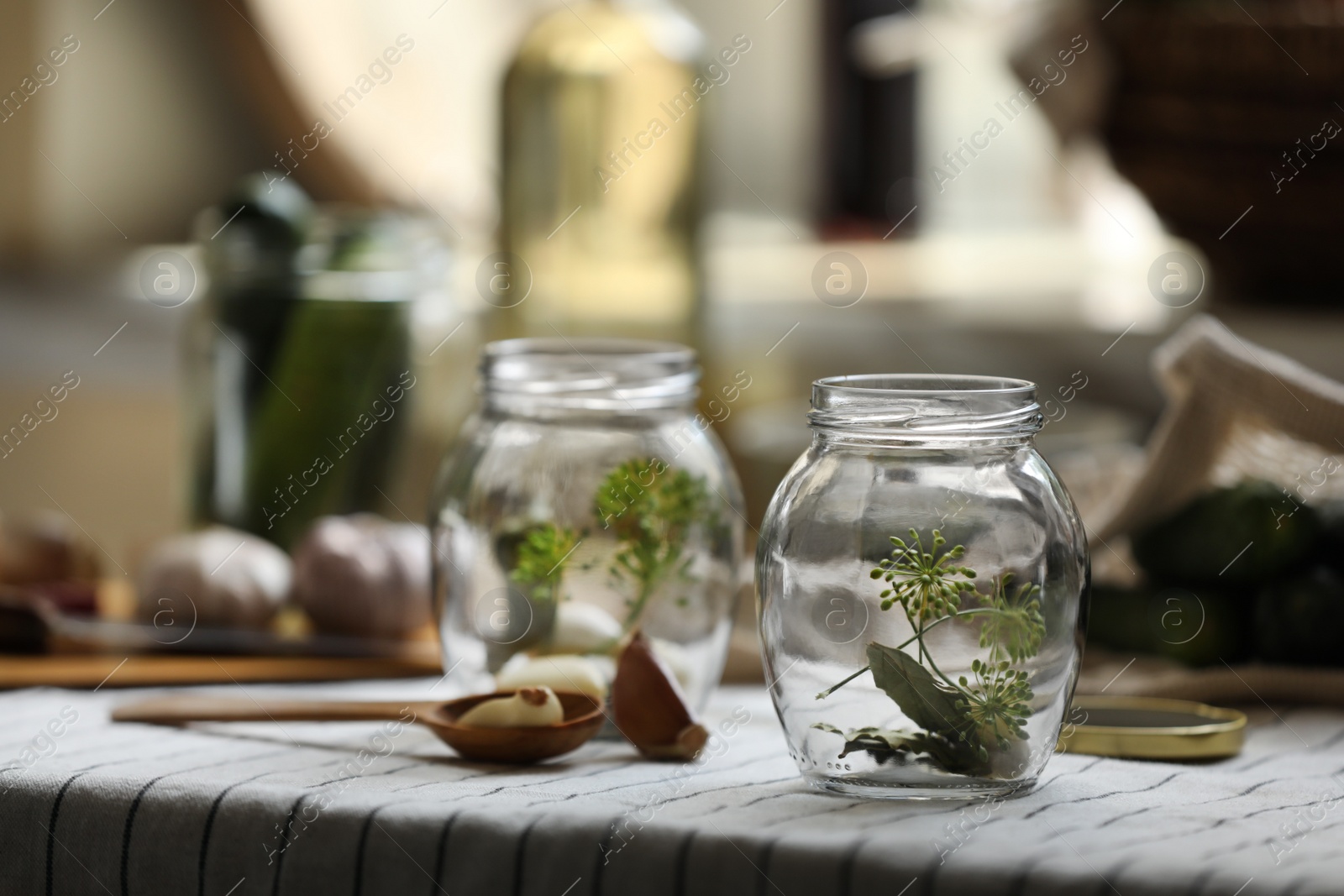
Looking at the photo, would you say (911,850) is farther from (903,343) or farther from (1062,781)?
(903,343)

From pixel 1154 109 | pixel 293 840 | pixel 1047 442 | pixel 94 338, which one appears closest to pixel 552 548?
pixel 293 840

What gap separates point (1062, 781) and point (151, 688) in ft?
1.60

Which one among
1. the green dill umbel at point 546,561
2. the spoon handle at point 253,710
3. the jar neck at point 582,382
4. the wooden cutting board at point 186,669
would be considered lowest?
the wooden cutting board at point 186,669

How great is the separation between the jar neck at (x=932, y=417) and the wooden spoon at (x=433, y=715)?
161 mm

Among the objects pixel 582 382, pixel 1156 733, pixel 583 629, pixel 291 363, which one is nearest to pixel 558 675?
pixel 583 629

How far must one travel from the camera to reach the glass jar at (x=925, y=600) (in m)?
0.53

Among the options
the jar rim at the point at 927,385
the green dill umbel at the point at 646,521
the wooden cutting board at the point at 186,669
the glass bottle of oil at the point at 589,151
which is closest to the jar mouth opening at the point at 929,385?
the jar rim at the point at 927,385

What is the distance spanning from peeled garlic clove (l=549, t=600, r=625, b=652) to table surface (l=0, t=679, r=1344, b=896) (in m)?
0.05

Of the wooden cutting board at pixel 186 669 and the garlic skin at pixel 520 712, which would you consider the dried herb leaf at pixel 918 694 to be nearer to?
the garlic skin at pixel 520 712

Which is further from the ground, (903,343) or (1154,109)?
(1154,109)

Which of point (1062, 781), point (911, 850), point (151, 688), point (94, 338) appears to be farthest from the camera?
point (94, 338)

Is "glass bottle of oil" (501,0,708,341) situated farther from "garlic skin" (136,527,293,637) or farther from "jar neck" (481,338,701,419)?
"jar neck" (481,338,701,419)

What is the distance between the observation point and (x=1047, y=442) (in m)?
0.98

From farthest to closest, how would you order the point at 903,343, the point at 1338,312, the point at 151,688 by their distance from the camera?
1. the point at 903,343
2. the point at 1338,312
3. the point at 151,688
